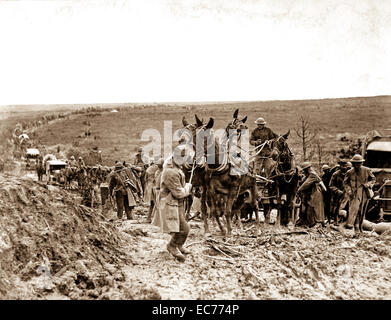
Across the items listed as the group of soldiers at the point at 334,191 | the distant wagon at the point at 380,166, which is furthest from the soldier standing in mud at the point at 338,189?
the distant wagon at the point at 380,166

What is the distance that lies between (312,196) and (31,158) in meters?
7.49

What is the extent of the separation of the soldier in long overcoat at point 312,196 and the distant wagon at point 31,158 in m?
7.06

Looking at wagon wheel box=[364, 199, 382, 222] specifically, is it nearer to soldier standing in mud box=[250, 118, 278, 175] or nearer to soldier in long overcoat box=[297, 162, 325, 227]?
soldier in long overcoat box=[297, 162, 325, 227]

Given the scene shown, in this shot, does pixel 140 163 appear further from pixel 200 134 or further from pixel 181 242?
pixel 181 242

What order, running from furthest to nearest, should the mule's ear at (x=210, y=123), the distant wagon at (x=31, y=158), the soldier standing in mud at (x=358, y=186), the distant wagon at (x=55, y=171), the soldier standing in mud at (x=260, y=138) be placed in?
the distant wagon at (x=55, y=171), the distant wagon at (x=31, y=158), the soldier standing in mud at (x=260, y=138), the soldier standing in mud at (x=358, y=186), the mule's ear at (x=210, y=123)

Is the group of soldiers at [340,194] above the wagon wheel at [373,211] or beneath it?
above

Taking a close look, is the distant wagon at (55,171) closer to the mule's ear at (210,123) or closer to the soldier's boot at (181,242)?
the mule's ear at (210,123)

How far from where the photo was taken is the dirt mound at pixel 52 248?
6520 millimetres

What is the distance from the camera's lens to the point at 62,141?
13.8 meters

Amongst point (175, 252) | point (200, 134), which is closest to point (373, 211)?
point (200, 134)

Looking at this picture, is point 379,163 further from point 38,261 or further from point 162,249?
point 38,261

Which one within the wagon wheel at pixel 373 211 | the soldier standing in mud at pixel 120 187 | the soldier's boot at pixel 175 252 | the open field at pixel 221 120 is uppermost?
the open field at pixel 221 120

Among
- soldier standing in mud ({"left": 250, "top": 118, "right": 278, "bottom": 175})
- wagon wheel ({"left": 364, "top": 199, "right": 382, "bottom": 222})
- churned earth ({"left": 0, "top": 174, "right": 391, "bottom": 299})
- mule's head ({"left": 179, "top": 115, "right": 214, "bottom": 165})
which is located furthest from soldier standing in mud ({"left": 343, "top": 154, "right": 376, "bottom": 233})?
mule's head ({"left": 179, "top": 115, "right": 214, "bottom": 165})

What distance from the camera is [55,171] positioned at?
13195 mm
